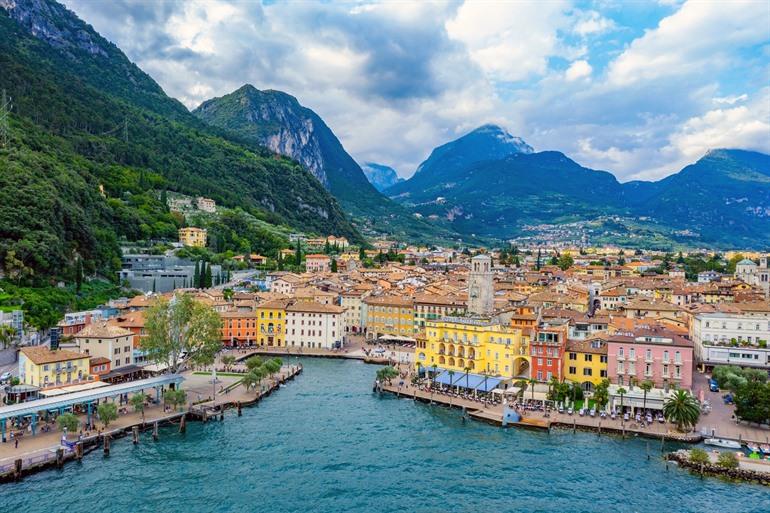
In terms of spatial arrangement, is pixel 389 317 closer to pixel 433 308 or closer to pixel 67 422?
pixel 433 308

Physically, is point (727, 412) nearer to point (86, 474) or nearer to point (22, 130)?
point (86, 474)

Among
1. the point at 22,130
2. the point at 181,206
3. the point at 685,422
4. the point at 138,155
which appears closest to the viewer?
the point at 685,422

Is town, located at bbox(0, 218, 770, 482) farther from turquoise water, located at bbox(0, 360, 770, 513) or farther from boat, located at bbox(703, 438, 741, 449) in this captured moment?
turquoise water, located at bbox(0, 360, 770, 513)

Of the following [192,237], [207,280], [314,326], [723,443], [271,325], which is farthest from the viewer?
[192,237]

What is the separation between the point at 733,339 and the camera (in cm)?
5784

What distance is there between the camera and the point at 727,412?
1795 inches

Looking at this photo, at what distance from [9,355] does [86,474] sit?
26.3m

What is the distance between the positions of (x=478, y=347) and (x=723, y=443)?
21742mm

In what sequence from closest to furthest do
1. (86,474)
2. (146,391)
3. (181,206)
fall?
(86,474)
(146,391)
(181,206)

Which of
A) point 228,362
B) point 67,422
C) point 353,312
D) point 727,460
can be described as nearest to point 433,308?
point 353,312

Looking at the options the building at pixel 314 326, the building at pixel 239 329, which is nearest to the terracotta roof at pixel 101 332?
the building at pixel 239 329

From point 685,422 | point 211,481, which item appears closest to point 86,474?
point 211,481

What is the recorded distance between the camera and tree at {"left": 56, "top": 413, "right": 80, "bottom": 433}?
38.5 meters

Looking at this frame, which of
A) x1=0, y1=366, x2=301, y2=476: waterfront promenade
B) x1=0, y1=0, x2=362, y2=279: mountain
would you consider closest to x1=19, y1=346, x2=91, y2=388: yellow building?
x1=0, y1=366, x2=301, y2=476: waterfront promenade
